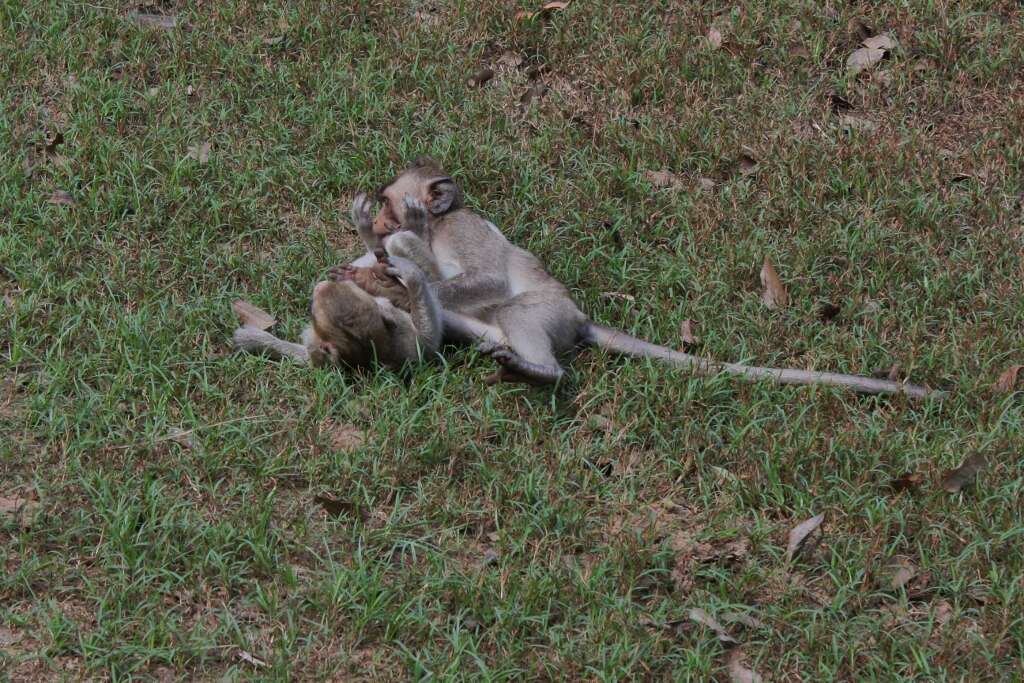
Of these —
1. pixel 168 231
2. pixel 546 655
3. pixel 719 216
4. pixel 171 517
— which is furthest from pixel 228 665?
pixel 719 216

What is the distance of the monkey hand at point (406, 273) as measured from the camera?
5691 millimetres

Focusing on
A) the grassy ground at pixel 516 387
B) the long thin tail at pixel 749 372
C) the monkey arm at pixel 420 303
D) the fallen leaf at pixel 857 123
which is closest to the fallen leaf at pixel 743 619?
the grassy ground at pixel 516 387

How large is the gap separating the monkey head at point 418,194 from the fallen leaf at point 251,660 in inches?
97.2

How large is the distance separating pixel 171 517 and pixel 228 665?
27.7 inches

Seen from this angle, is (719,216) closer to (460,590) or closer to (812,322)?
(812,322)

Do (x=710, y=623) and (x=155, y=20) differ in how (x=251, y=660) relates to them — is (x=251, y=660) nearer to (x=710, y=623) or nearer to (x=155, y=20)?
(x=710, y=623)

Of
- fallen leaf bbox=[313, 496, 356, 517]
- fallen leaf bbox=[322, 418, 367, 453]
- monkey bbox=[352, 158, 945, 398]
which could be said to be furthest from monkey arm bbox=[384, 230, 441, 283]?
fallen leaf bbox=[313, 496, 356, 517]

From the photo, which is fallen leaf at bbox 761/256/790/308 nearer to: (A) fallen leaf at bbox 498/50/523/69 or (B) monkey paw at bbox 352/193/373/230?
(B) monkey paw at bbox 352/193/373/230

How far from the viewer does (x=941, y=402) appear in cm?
570

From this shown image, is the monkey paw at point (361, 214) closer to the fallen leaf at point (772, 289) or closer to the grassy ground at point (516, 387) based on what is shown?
the grassy ground at point (516, 387)

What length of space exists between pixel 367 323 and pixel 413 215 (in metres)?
0.87

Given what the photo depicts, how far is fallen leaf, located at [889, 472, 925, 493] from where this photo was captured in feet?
17.2

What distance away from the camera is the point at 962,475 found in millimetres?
5270

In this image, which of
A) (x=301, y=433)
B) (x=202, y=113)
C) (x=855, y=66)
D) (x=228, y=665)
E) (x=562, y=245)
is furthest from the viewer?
(x=855, y=66)
